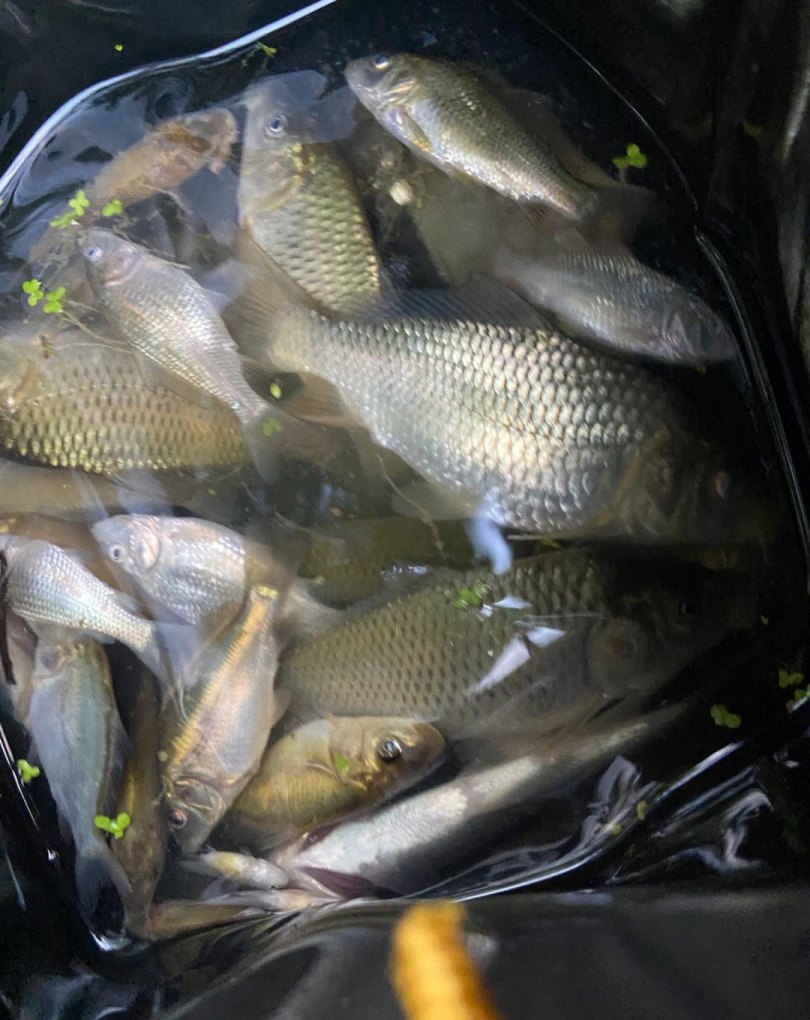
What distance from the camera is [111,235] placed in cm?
136

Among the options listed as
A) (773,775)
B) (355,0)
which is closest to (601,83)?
(355,0)

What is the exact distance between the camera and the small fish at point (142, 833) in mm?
1279

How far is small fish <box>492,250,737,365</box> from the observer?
50.2 inches

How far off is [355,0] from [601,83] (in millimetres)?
486

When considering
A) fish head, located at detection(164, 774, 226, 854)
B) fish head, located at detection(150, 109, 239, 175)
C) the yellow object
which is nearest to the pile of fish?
fish head, located at detection(164, 774, 226, 854)

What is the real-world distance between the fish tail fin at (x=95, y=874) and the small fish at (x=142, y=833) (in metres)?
0.01

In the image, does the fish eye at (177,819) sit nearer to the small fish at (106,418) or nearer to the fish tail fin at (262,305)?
the small fish at (106,418)

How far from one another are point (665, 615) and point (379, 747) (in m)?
0.48

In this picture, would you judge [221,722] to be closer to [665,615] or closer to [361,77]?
[665,615]

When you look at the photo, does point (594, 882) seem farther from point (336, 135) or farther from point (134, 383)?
point (336, 135)

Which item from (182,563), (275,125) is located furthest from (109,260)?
(182,563)

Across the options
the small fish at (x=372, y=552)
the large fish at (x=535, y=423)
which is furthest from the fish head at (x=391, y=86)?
the small fish at (x=372, y=552)

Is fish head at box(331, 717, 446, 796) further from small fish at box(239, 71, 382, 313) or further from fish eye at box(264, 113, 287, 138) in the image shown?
fish eye at box(264, 113, 287, 138)

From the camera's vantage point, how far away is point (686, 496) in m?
1.20
